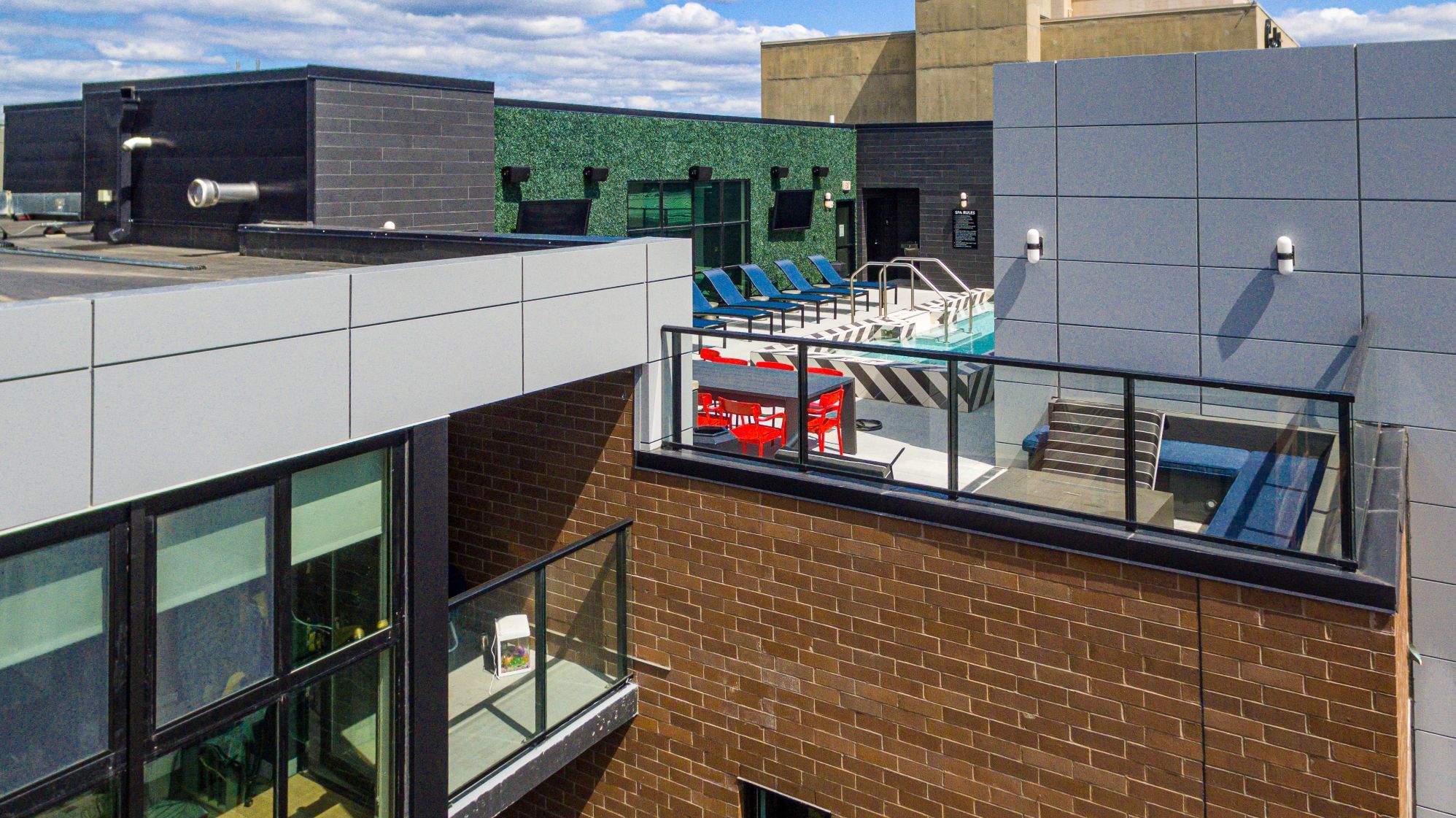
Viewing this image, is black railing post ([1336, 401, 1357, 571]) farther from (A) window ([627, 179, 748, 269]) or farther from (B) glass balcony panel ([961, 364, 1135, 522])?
(A) window ([627, 179, 748, 269])

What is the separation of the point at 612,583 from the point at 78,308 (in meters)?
4.28

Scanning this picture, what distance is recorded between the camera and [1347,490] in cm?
525

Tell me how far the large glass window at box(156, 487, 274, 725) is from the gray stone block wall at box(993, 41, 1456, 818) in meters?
7.23

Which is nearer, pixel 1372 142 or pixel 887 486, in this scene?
pixel 887 486

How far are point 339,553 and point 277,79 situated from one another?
7.64 meters

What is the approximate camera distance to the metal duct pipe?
10.2 metres

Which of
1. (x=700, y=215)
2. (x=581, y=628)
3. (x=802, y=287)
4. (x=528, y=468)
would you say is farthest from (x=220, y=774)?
(x=802, y=287)

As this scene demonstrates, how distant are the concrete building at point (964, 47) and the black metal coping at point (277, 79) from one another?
25155 mm

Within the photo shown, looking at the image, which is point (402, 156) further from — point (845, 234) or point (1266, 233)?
point (845, 234)

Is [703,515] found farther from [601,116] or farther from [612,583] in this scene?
[601,116]

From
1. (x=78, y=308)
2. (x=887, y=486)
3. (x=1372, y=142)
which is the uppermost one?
(x=1372, y=142)

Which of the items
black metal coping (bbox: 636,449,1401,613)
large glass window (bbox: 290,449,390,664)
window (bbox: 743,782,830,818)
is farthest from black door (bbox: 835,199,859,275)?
large glass window (bbox: 290,449,390,664)

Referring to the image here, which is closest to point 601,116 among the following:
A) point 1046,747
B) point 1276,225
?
point 1276,225

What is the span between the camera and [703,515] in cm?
741
